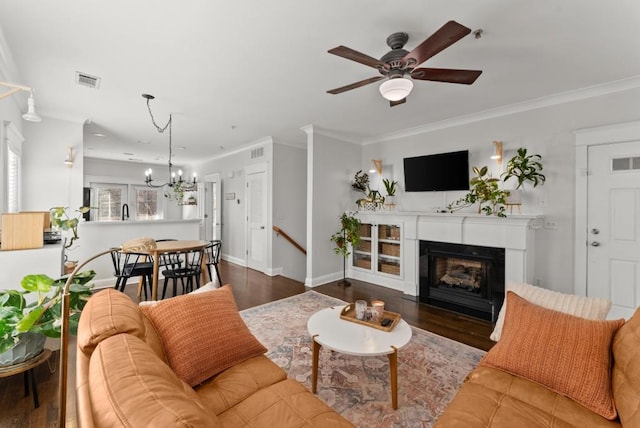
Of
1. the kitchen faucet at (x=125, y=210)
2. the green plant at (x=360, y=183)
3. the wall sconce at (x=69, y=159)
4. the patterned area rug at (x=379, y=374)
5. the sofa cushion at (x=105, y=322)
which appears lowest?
the patterned area rug at (x=379, y=374)

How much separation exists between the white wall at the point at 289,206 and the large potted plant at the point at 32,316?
372 cm

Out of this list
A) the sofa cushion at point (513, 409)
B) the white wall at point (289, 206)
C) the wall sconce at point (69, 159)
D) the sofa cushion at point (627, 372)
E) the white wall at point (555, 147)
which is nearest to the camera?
the sofa cushion at point (627, 372)

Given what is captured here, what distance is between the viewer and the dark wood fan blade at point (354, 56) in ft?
6.05

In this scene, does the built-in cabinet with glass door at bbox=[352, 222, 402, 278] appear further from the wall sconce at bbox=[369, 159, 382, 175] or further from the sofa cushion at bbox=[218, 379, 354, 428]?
the sofa cushion at bbox=[218, 379, 354, 428]

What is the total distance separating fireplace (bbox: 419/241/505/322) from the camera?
3580 mm

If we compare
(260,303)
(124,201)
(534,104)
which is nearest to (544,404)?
(260,303)

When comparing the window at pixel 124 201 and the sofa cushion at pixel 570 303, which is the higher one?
the window at pixel 124 201

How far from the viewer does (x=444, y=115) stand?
4160mm

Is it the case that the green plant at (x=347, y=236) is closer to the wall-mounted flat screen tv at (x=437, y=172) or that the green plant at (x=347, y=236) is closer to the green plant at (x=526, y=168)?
the wall-mounted flat screen tv at (x=437, y=172)

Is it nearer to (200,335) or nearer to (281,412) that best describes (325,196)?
(200,335)

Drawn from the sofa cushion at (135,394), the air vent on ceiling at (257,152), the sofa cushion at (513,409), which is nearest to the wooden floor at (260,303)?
the sofa cushion at (135,394)

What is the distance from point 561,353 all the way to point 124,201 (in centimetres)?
974

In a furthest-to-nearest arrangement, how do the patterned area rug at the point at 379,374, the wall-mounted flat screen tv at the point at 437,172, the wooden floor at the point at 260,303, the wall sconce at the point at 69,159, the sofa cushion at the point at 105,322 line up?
the wall-mounted flat screen tv at the point at 437,172 < the wall sconce at the point at 69,159 < the patterned area rug at the point at 379,374 < the wooden floor at the point at 260,303 < the sofa cushion at the point at 105,322

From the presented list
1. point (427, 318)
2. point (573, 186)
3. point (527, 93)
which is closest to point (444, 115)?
point (527, 93)
